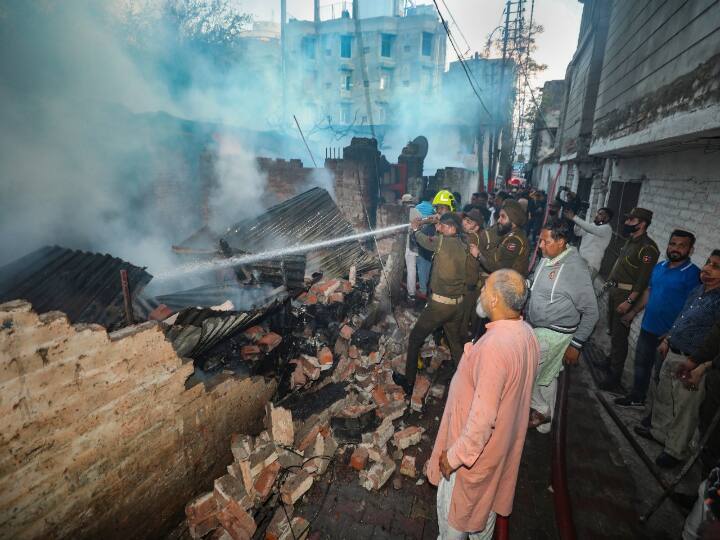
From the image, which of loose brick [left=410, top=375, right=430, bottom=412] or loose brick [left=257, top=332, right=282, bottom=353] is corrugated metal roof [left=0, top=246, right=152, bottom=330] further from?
loose brick [left=410, top=375, right=430, bottom=412]

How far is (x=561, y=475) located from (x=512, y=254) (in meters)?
2.84

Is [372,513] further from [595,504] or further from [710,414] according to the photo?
[710,414]

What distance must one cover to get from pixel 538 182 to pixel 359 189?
1880 centimetres

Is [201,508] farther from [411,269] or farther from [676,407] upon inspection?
[411,269]

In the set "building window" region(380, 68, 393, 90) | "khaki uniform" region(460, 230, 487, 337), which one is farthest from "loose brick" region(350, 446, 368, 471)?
"building window" region(380, 68, 393, 90)

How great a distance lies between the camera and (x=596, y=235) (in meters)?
6.01

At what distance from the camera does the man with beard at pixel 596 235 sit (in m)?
5.88

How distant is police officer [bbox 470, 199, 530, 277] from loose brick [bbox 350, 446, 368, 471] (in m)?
3.04

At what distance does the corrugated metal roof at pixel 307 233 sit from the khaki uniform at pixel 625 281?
442cm

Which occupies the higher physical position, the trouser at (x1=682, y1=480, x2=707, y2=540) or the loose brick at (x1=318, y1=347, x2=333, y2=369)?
the trouser at (x1=682, y1=480, x2=707, y2=540)

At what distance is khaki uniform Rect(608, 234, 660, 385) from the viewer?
434cm

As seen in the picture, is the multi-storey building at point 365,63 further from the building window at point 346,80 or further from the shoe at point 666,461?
the shoe at point 666,461

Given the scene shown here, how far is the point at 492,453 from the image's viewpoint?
209 centimetres

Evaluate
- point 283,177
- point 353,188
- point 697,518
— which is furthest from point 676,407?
point 283,177
